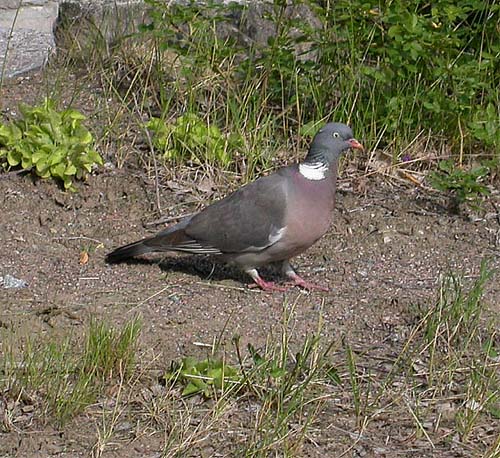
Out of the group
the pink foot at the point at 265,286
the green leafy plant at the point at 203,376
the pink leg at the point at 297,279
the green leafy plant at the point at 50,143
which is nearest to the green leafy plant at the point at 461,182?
the pink leg at the point at 297,279

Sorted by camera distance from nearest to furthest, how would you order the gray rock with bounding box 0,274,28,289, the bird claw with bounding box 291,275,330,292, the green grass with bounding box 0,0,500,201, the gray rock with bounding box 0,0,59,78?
the gray rock with bounding box 0,274,28,289
the bird claw with bounding box 291,275,330,292
the green grass with bounding box 0,0,500,201
the gray rock with bounding box 0,0,59,78

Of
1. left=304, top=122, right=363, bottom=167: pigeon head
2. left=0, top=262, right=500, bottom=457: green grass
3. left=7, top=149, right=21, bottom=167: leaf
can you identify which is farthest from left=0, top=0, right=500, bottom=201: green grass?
left=0, top=262, right=500, bottom=457: green grass

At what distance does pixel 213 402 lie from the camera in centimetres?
400

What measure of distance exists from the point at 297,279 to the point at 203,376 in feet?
3.94

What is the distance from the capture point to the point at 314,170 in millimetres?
5105

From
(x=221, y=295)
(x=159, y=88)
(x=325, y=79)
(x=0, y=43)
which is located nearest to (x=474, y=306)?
(x=221, y=295)

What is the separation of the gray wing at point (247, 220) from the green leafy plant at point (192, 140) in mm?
701

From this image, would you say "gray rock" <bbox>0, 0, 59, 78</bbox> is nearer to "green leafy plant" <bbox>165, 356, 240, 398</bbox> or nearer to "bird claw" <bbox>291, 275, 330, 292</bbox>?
"bird claw" <bbox>291, 275, 330, 292</bbox>

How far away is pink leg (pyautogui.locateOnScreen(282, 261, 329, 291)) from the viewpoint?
199 inches

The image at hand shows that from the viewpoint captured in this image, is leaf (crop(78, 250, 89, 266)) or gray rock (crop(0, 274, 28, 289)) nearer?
gray rock (crop(0, 274, 28, 289))

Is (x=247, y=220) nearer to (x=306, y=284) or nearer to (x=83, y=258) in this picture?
(x=306, y=284)

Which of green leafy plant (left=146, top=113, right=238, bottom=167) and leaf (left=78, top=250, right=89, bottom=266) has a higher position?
green leafy plant (left=146, top=113, right=238, bottom=167)

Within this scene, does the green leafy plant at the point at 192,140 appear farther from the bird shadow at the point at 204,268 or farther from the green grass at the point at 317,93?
the bird shadow at the point at 204,268

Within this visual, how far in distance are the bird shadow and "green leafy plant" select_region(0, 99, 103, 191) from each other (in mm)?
632
